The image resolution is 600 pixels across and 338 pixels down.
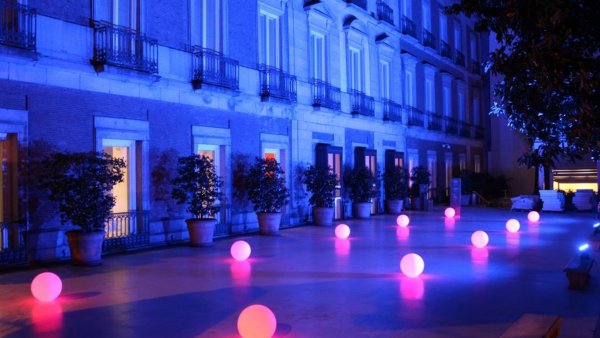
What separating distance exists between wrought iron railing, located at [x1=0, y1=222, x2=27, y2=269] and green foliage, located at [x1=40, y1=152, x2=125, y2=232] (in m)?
0.81

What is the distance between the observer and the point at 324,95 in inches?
838

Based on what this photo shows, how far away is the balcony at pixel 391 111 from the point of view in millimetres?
26250

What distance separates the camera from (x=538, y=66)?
218 inches

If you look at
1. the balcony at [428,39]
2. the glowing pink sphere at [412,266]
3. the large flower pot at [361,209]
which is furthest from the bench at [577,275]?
the balcony at [428,39]

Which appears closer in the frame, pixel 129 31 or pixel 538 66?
pixel 538 66

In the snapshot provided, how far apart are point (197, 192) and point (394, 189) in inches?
517

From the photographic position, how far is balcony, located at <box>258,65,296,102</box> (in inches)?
706

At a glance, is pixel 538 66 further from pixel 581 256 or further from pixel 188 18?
pixel 188 18

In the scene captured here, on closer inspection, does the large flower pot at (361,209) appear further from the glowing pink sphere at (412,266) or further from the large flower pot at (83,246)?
the glowing pink sphere at (412,266)

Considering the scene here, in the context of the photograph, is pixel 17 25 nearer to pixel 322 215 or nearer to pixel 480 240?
pixel 480 240

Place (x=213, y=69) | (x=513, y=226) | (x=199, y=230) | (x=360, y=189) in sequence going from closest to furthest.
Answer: (x=199, y=230) < (x=213, y=69) < (x=513, y=226) < (x=360, y=189)

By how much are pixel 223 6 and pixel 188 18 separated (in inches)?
60.9

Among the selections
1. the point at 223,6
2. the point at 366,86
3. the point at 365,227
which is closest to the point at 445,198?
the point at 366,86

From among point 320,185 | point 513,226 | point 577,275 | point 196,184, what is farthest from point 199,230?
point 513,226
